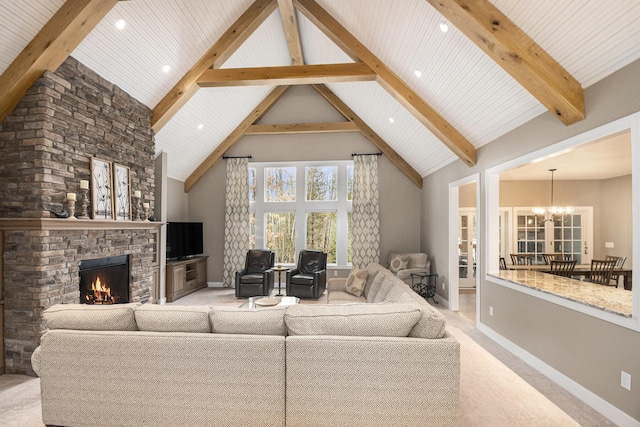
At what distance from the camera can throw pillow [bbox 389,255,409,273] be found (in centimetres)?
675

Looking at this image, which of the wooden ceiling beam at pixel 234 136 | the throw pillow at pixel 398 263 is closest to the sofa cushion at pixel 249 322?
the throw pillow at pixel 398 263

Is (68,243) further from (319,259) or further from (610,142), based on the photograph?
(610,142)

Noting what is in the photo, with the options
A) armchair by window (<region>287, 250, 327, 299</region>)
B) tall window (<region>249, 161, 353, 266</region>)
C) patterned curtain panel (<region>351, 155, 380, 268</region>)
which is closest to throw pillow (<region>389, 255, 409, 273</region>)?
patterned curtain panel (<region>351, 155, 380, 268</region>)

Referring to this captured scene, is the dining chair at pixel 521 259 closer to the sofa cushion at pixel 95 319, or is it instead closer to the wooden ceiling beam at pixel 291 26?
the wooden ceiling beam at pixel 291 26

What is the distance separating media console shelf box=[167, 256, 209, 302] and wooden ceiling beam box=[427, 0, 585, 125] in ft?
19.2

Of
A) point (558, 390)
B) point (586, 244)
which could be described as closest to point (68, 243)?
point (558, 390)

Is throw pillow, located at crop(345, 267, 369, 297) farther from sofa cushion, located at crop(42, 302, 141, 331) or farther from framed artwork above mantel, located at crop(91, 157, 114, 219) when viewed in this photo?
framed artwork above mantel, located at crop(91, 157, 114, 219)

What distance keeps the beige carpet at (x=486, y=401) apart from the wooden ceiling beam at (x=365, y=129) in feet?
15.1

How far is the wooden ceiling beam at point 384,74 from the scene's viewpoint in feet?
14.9

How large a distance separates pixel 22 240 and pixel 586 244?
9.48 metres

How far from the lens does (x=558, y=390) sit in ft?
9.71

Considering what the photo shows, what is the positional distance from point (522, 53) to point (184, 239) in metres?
6.40

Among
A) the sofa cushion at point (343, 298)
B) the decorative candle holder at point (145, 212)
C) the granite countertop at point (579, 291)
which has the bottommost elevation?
the sofa cushion at point (343, 298)

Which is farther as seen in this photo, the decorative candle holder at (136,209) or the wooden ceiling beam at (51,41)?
the decorative candle holder at (136,209)
